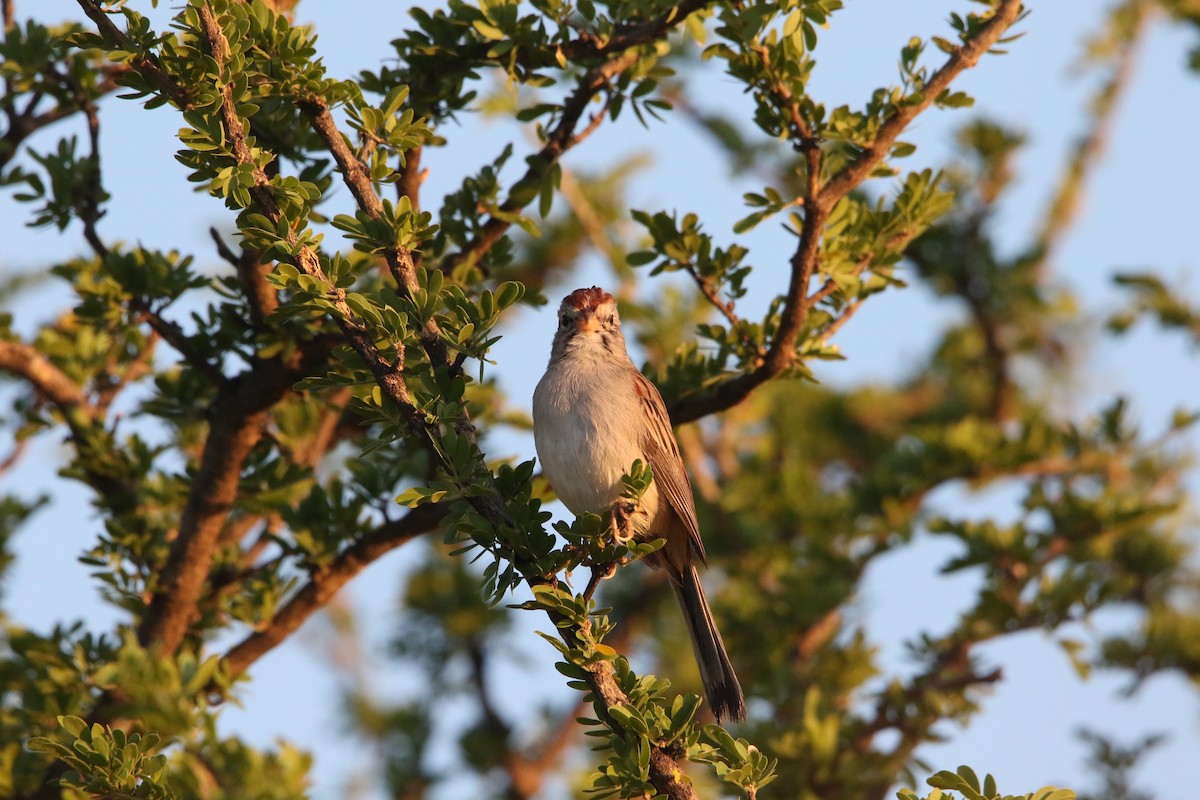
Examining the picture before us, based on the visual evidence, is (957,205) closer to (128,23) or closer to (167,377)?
(167,377)

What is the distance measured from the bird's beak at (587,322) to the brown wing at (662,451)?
63 cm

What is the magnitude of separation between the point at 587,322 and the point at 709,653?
166cm

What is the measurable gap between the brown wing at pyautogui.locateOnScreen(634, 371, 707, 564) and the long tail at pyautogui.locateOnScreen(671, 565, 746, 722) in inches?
9.7

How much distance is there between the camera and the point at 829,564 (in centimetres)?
735

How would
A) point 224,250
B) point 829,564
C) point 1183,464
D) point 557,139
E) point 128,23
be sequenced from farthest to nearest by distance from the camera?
point 1183,464 < point 829,564 < point 557,139 < point 224,250 < point 128,23

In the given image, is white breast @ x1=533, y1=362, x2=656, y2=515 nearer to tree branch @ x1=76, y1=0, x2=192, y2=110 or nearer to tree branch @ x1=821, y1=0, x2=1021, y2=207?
tree branch @ x1=821, y1=0, x2=1021, y2=207

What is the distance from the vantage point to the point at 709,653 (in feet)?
17.9

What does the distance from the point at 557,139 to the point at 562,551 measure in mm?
2089

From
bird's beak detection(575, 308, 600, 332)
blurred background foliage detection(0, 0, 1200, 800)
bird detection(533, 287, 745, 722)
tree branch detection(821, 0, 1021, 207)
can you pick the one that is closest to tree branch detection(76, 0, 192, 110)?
blurred background foliage detection(0, 0, 1200, 800)

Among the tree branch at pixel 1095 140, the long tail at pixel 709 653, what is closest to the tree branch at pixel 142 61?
the long tail at pixel 709 653

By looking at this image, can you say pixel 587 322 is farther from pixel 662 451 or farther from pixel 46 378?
pixel 46 378

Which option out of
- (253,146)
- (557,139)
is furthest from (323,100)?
(557,139)

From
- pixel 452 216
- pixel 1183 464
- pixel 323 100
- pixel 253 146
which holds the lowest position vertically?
pixel 253 146

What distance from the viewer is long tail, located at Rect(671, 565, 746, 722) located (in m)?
5.32
